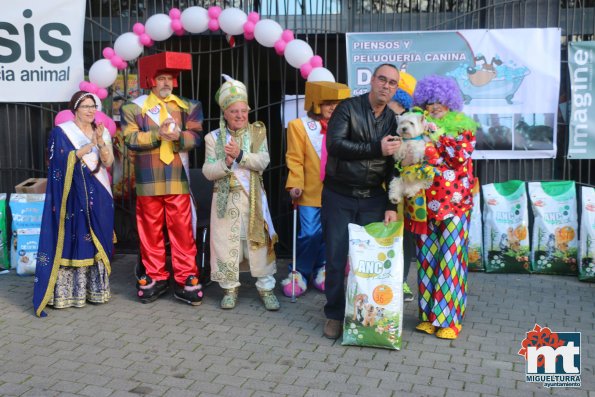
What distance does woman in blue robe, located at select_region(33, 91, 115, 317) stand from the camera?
541 cm

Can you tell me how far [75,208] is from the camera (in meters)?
5.48

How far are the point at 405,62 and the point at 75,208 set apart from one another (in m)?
3.33

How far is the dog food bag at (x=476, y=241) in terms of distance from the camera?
21.4 feet

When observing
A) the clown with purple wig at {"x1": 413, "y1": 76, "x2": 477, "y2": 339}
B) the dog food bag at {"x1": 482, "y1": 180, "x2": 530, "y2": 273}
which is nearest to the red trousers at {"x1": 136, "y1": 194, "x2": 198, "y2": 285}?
the clown with purple wig at {"x1": 413, "y1": 76, "x2": 477, "y2": 339}

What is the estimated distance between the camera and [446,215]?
459 centimetres

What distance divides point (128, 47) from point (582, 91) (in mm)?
4278

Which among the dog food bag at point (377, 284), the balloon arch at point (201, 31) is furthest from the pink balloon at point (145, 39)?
the dog food bag at point (377, 284)

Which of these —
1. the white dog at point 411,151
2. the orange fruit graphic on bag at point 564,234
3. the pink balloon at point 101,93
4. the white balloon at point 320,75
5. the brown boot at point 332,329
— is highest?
the white balloon at point 320,75

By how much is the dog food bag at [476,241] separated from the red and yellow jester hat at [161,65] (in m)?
2.99

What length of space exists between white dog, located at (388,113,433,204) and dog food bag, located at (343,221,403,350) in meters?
0.25

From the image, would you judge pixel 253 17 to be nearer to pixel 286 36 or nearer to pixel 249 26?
pixel 249 26

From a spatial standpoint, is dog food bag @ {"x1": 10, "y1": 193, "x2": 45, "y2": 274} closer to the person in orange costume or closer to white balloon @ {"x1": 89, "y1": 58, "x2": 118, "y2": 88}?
white balloon @ {"x1": 89, "y1": 58, "x2": 118, "y2": 88}

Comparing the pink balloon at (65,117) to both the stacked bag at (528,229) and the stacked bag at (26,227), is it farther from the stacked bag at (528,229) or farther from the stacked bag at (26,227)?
the stacked bag at (528,229)

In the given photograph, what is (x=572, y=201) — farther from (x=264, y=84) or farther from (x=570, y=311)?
(x=264, y=84)
